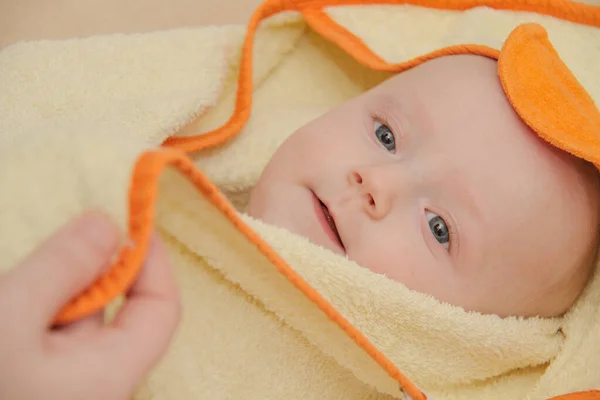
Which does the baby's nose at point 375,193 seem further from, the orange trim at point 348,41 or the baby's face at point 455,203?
the orange trim at point 348,41

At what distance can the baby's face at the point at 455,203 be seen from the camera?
95 centimetres

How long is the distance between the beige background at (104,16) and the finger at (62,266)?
844 mm

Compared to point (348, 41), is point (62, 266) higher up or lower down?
higher up

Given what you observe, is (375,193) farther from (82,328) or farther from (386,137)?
(82,328)

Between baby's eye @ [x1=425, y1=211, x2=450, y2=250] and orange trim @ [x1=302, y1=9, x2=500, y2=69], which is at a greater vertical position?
orange trim @ [x1=302, y1=9, x2=500, y2=69]

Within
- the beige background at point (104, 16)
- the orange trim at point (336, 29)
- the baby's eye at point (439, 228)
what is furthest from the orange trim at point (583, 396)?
the beige background at point (104, 16)

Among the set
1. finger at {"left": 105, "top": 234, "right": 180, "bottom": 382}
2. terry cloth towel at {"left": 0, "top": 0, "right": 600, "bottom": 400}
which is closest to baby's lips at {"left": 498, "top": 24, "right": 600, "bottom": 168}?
terry cloth towel at {"left": 0, "top": 0, "right": 600, "bottom": 400}

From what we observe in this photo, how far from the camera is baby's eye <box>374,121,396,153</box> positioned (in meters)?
1.05

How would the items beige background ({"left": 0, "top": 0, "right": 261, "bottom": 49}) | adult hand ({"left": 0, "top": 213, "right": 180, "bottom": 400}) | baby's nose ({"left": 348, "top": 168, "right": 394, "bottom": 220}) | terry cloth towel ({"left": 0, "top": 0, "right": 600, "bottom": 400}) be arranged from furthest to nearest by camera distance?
beige background ({"left": 0, "top": 0, "right": 261, "bottom": 49}), baby's nose ({"left": 348, "top": 168, "right": 394, "bottom": 220}), terry cloth towel ({"left": 0, "top": 0, "right": 600, "bottom": 400}), adult hand ({"left": 0, "top": 213, "right": 180, "bottom": 400})

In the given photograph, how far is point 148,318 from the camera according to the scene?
562mm

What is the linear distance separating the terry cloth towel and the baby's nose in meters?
0.09

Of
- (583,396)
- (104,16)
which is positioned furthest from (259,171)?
(583,396)

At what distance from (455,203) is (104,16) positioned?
2.72 ft

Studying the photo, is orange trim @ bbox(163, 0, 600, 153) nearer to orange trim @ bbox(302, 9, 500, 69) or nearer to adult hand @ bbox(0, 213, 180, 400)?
orange trim @ bbox(302, 9, 500, 69)
